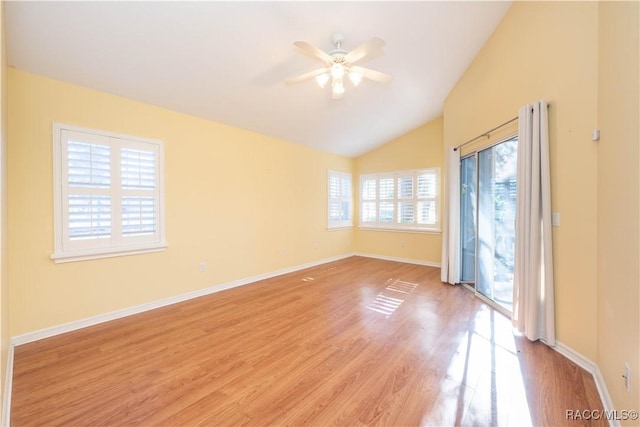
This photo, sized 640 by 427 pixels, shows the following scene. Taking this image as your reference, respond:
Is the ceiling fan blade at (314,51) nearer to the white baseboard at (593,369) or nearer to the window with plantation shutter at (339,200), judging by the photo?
the white baseboard at (593,369)

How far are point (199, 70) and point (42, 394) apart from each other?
10.0 feet

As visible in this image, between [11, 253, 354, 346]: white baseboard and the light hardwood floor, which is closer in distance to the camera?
the light hardwood floor

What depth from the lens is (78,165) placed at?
278 centimetres

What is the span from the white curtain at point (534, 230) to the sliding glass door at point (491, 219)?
1.63 feet

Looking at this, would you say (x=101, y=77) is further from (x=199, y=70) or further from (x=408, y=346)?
(x=408, y=346)

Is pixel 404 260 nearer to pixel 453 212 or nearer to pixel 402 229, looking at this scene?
pixel 402 229

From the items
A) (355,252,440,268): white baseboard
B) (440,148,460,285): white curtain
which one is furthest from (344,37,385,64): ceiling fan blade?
(355,252,440,268): white baseboard

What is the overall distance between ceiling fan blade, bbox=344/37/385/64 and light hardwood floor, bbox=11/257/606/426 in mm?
2602

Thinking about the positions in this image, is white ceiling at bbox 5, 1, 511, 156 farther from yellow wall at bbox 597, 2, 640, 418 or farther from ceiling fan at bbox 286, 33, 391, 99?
yellow wall at bbox 597, 2, 640, 418

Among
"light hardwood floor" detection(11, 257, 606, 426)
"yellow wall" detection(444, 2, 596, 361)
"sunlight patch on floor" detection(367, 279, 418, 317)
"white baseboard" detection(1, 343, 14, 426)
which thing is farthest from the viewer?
"sunlight patch on floor" detection(367, 279, 418, 317)

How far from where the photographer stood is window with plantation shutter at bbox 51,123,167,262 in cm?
269

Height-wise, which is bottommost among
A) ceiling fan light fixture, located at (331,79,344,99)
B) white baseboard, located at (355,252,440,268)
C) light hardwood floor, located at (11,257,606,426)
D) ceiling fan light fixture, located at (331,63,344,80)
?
light hardwood floor, located at (11,257,606,426)

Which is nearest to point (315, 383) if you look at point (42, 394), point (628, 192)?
point (42, 394)

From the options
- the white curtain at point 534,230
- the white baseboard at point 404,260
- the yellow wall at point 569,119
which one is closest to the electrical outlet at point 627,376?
the yellow wall at point 569,119
